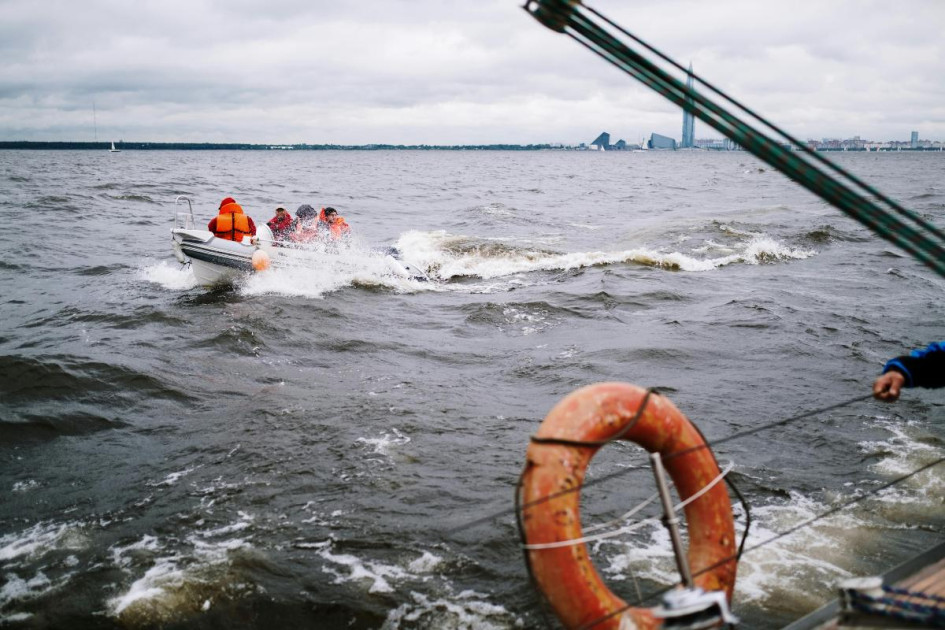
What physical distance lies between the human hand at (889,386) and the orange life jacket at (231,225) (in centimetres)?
1361

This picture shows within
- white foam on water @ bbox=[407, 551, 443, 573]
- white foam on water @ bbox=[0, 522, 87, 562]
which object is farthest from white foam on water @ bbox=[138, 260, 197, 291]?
white foam on water @ bbox=[407, 551, 443, 573]

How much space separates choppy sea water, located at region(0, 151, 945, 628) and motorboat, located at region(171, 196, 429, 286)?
45 centimetres

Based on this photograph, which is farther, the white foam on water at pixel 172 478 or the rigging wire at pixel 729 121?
the white foam on water at pixel 172 478

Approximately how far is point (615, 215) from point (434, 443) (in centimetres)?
2689

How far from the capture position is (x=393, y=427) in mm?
8000

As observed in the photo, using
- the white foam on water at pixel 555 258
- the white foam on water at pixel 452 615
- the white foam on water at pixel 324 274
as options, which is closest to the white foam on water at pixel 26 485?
the white foam on water at pixel 452 615

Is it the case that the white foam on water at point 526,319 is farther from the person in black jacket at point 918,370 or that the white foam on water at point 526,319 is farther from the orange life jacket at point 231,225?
the person in black jacket at point 918,370

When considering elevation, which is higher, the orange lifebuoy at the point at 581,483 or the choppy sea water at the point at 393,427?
the orange lifebuoy at the point at 581,483

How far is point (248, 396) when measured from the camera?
353 inches

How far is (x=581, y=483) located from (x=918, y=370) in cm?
234

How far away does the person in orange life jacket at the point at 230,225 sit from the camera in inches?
600

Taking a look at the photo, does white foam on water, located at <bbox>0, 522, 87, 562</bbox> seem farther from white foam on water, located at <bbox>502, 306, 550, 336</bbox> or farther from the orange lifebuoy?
white foam on water, located at <bbox>502, 306, 550, 336</bbox>

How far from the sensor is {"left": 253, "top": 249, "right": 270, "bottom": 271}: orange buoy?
15.1 metres

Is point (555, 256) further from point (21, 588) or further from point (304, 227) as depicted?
point (21, 588)
